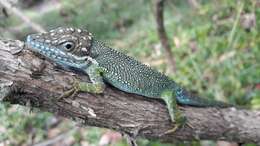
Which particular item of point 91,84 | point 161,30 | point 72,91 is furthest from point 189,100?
point 161,30

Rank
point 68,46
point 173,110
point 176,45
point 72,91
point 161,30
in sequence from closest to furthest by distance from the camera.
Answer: point 72,91, point 68,46, point 173,110, point 161,30, point 176,45

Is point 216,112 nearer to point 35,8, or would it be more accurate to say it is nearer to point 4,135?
point 4,135

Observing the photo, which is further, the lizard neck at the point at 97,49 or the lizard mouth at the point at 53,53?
the lizard neck at the point at 97,49

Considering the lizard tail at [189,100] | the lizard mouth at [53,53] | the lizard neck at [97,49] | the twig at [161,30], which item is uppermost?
the twig at [161,30]

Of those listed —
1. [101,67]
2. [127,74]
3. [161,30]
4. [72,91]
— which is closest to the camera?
[72,91]

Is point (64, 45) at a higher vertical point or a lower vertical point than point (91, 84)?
higher

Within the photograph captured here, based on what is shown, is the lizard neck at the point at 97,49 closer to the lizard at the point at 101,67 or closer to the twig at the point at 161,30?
the lizard at the point at 101,67

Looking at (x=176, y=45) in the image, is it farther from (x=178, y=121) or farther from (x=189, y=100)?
(x=178, y=121)

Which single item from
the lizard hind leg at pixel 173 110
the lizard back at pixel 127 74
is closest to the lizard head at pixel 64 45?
the lizard back at pixel 127 74
